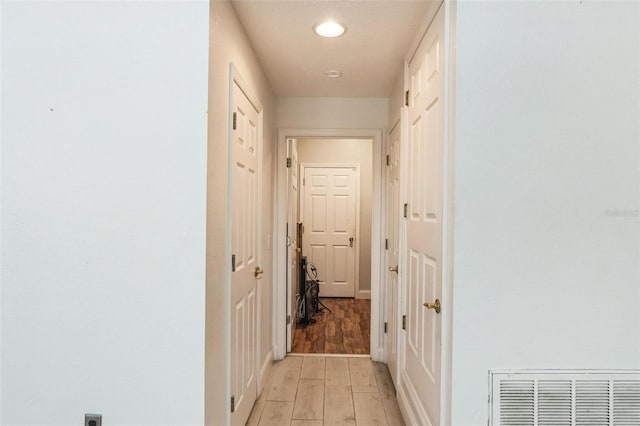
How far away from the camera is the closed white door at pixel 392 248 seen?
260 cm

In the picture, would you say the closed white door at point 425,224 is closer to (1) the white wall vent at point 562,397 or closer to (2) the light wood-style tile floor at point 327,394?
(1) the white wall vent at point 562,397

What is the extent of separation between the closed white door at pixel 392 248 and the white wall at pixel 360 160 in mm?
2523

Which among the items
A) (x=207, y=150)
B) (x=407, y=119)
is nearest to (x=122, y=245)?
(x=207, y=150)

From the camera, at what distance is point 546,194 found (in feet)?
4.51

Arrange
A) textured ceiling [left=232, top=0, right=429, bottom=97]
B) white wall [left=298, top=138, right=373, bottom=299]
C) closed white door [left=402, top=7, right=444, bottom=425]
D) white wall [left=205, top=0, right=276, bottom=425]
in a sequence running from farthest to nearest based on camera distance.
Answer: white wall [left=298, top=138, right=373, bottom=299] < textured ceiling [left=232, top=0, right=429, bottom=97] < closed white door [left=402, top=7, right=444, bottom=425] < white wall [left=205, top=0, right=276, bottom=425]

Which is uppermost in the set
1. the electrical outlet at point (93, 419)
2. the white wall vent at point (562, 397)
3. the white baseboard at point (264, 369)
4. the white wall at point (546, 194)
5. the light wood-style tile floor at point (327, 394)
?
the white wall at point (546, 194)

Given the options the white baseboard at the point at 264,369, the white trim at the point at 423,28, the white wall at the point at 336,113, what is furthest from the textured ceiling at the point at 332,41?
the white baseboard at the point at 264,369

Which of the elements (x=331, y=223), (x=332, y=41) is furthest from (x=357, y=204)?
(x=332, y=41)

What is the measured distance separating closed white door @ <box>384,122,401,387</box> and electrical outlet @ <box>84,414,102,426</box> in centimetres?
181

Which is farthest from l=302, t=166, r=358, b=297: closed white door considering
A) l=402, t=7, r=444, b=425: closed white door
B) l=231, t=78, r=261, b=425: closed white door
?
l=402, t=7, r=444, b=425: closed white door

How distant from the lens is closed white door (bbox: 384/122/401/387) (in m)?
2.60

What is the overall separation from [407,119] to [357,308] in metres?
3.40

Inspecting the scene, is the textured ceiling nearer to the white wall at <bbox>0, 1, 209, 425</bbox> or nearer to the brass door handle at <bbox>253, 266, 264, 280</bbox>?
the white wall at <bbox>0, 1, 209, 425</bbox>

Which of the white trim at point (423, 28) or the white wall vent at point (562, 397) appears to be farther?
the white trim at point (423, 28)
